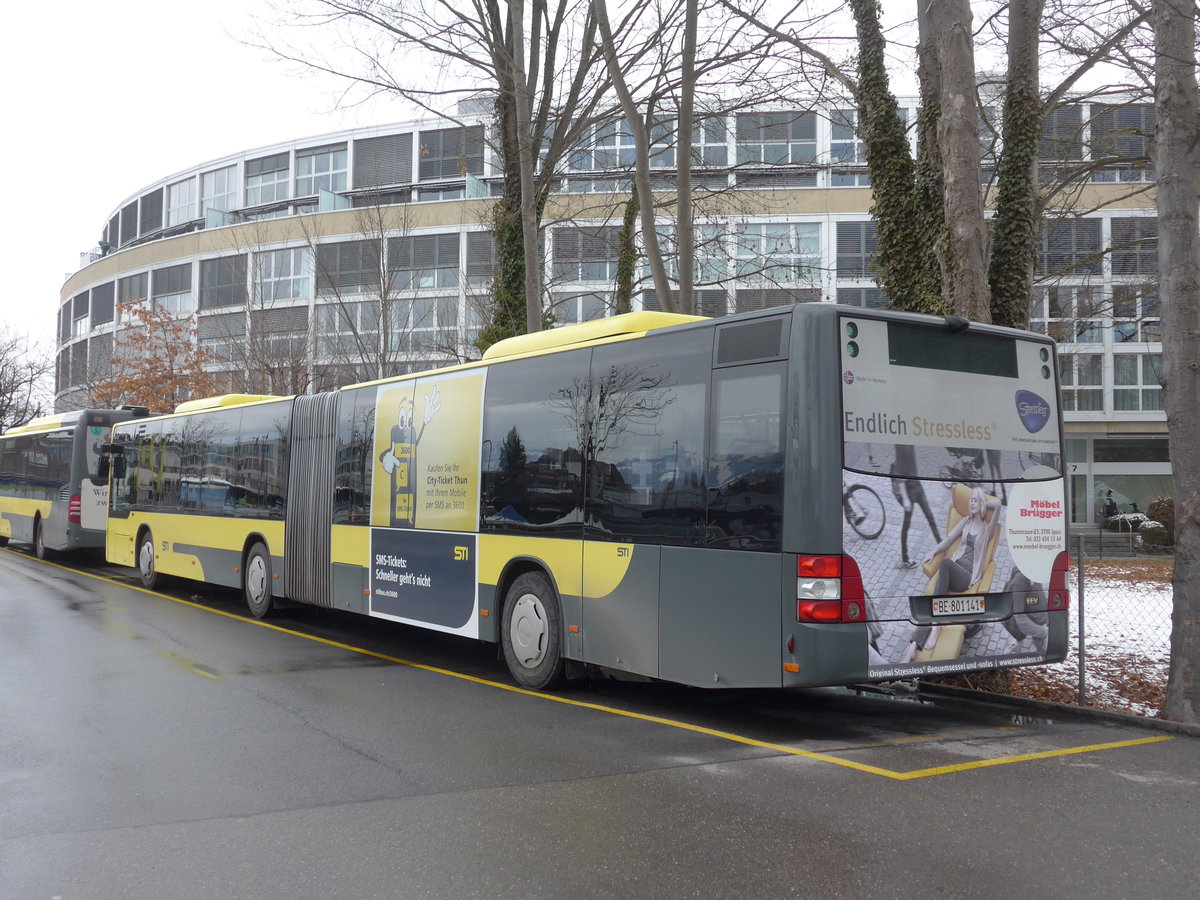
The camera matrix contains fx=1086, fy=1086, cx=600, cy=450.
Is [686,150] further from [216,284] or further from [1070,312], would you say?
[216,284]

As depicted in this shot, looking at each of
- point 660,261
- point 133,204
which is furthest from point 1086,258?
point 133,204

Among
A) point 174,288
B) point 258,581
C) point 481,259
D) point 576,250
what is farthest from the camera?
point 174,288

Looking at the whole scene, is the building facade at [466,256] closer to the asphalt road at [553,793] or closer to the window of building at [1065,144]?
the window of building at [1065,144]

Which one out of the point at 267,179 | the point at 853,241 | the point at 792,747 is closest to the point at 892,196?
the point at 792,747

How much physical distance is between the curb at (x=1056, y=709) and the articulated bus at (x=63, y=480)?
16.6 m

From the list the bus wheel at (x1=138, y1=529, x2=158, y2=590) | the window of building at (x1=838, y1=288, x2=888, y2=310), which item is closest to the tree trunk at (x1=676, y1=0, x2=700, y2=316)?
the bus wheel at (x1=138, y1=529, x2=158, y2=590)

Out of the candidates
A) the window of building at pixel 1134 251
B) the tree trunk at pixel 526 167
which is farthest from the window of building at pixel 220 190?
the tree trunk at pixel 526 167

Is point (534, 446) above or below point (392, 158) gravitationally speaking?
below

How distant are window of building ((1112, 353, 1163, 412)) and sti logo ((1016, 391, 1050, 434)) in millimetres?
39081

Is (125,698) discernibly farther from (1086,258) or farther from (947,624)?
(1086,258)

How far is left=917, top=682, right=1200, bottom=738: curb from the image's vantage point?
7855 millimetres

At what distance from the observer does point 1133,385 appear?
43562 millimetres

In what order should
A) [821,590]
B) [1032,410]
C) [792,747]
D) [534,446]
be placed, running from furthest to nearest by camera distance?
[534,446]
[1032,410]
[792,747]
[821,590]

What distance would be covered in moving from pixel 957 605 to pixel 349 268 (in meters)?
39.2
